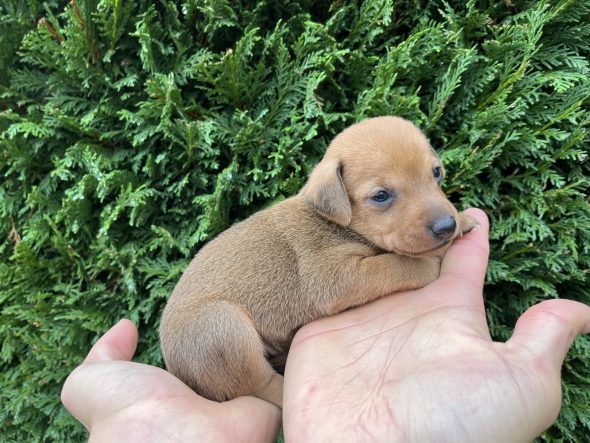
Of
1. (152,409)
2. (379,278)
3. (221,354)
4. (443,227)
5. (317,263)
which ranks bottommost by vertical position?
(152,409)

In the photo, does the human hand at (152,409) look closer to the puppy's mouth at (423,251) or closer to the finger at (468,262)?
the puppy's mouth at (423,251)

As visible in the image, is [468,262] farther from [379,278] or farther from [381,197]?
[381,197]

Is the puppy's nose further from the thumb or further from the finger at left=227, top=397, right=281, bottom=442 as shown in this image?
the finger at left=227, top=397, right=281, bottom=442

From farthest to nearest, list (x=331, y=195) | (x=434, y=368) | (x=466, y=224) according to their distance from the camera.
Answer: (x=466, y=224) < (x=331, y=195) < (x=434, y=368)

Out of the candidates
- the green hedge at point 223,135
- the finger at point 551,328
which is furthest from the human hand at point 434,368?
the green hedge at point 223,135

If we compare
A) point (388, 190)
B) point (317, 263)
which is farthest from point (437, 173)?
point (317, 263)
